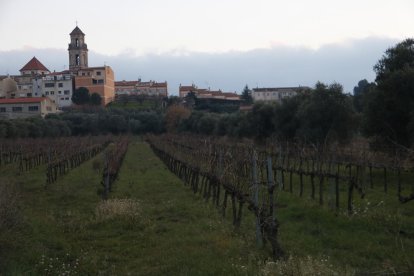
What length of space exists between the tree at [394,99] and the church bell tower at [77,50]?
386ft

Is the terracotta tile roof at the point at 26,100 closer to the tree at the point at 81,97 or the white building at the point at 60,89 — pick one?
the tree at the point at 81,97

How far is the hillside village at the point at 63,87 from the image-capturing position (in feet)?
326

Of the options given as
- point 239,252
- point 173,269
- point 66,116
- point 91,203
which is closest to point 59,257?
point 173,269

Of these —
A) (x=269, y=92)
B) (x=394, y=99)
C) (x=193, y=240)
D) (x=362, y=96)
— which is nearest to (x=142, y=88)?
(x=269, y=92)

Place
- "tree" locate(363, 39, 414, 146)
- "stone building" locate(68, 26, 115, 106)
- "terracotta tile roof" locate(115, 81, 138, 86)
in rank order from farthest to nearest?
"terracotta tile roof" locate(115, 81, 138, 86) → "stone building" locate(68, 26, 115, 106) → "tree" locate(363, 39, 414, 146)

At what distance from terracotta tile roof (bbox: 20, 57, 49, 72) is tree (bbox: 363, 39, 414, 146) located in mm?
124764

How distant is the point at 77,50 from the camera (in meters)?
136

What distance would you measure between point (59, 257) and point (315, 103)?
2830 cm

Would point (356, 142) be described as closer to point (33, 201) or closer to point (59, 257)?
point (33, 201)

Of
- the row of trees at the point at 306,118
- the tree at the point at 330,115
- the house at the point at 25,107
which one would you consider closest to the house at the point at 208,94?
the house at the point at 25,107

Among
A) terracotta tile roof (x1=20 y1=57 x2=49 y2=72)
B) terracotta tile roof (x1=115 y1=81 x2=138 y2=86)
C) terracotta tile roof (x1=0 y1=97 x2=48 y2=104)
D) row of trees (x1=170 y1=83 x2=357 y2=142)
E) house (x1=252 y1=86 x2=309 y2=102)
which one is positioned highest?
terracotta tile roof (x1=20 y1=57 x2=49 y2=72)

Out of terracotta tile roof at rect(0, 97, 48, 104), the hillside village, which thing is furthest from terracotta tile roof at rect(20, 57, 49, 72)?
terracotta tile roof at rect(0, 97, 48, 104)

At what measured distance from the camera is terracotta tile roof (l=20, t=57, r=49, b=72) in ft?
446

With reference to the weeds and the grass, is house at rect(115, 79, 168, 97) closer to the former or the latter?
the grass
